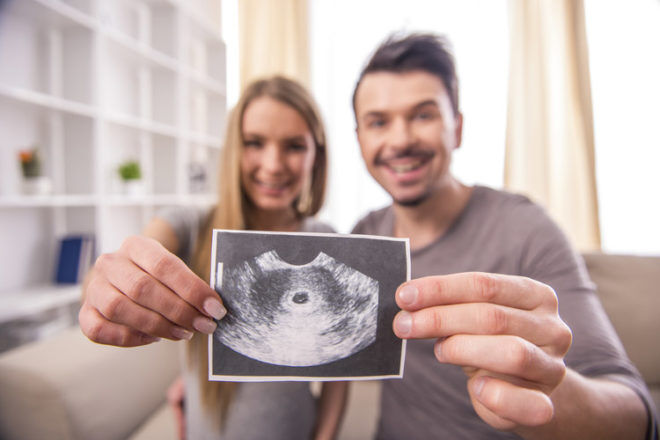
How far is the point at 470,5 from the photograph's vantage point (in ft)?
4.67

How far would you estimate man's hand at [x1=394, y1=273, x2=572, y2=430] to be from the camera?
31 cm

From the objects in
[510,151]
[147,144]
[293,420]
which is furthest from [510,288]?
[147,144]

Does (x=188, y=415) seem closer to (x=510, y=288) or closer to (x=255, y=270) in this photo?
(x=255, y=270)

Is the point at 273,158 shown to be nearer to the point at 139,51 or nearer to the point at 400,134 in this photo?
the point at 400,134

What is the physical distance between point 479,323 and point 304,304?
18 cm

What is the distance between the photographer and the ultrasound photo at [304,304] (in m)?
0.32

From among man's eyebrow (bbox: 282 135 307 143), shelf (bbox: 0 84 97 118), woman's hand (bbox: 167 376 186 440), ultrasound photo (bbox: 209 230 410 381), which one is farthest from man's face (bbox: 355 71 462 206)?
shelf (bbox: 0 84 97 118)

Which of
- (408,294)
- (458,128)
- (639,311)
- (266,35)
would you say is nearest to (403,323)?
(408,294)

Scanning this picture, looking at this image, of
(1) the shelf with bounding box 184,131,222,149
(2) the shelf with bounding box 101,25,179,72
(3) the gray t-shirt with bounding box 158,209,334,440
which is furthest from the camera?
(1) the shelf with bounding box 184,131,222,149

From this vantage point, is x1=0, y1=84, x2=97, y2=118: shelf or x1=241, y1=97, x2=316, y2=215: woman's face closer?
x1=241, y1=97, x2=316, y2=215: woman's face

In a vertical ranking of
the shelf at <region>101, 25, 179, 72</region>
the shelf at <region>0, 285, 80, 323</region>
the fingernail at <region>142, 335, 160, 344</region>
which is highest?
the shelf at <region>101, 25, 179, 72</region>

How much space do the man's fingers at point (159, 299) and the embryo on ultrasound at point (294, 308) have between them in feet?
0.08

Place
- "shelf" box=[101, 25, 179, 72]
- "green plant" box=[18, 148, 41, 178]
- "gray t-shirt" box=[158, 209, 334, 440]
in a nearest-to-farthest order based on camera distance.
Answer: "gray t-shirt" box=[158, 209, 334, 440]
"green plant" box=[18, 148, 41, 178]
"shelf" box=[101, 25, 179, 72]

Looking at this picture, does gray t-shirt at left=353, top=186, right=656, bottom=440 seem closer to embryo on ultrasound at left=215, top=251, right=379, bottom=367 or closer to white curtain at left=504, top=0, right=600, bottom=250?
embryo on ultrasound at left=215, top=251, right=379, bottom=367
